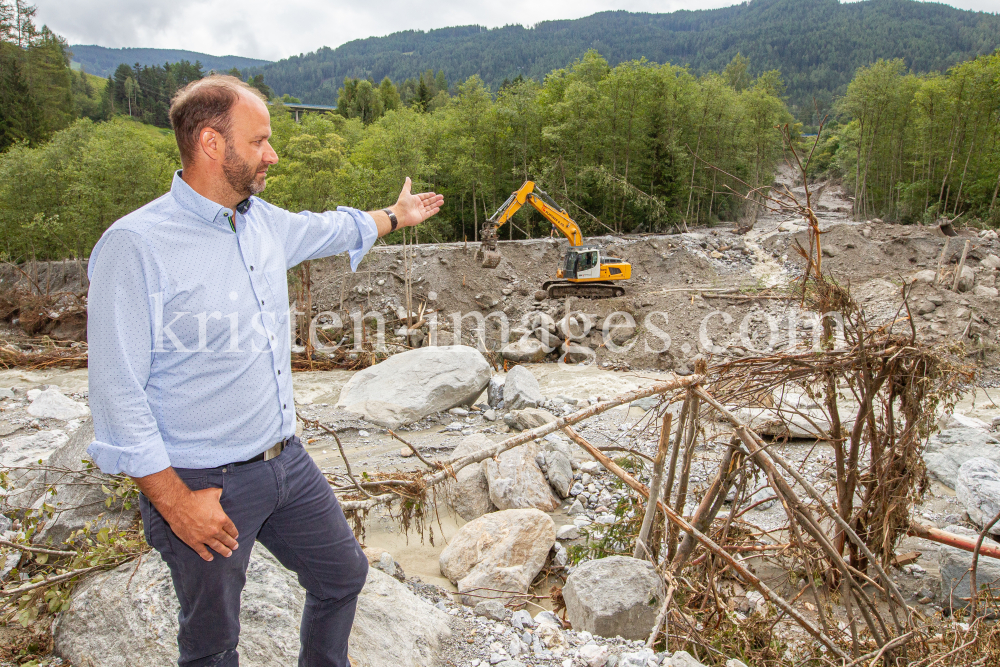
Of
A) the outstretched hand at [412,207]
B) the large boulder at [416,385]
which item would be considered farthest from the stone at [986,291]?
the outstretched hand at [412,207]

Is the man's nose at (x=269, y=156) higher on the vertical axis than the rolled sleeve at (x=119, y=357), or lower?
higher

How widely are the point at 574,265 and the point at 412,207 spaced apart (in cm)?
1255

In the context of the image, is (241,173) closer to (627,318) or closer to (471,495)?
(471,495)

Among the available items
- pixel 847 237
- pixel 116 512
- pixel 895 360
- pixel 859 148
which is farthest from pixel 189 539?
pixel 859 148

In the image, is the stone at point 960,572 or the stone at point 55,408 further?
the stone at point 55,408

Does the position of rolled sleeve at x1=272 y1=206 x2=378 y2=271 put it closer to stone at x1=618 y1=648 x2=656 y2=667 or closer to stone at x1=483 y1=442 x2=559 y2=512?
stone at x1=618 y1=648 x2=656 y2=667

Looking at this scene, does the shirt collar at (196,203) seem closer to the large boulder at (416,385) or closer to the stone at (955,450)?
the stone at (955,450)

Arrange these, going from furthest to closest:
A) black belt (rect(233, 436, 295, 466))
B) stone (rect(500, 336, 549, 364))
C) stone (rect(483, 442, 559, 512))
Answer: stone (rect(500, 336, 549, 364)), stone (rect(483, 442, 559, 512)), black belt (rect(233, 436, 295, 466))

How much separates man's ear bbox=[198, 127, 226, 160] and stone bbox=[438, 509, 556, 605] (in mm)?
2734

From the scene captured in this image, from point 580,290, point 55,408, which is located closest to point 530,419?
point 55,408

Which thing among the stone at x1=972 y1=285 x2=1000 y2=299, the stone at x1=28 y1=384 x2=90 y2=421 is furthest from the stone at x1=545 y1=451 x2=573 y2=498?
the stone at x1=972 y1=285 x2=1000 y2=299

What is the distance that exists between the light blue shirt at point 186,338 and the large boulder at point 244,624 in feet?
3.27

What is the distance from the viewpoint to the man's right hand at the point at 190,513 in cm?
135

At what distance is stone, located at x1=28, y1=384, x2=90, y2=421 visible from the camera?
7.29 meters
